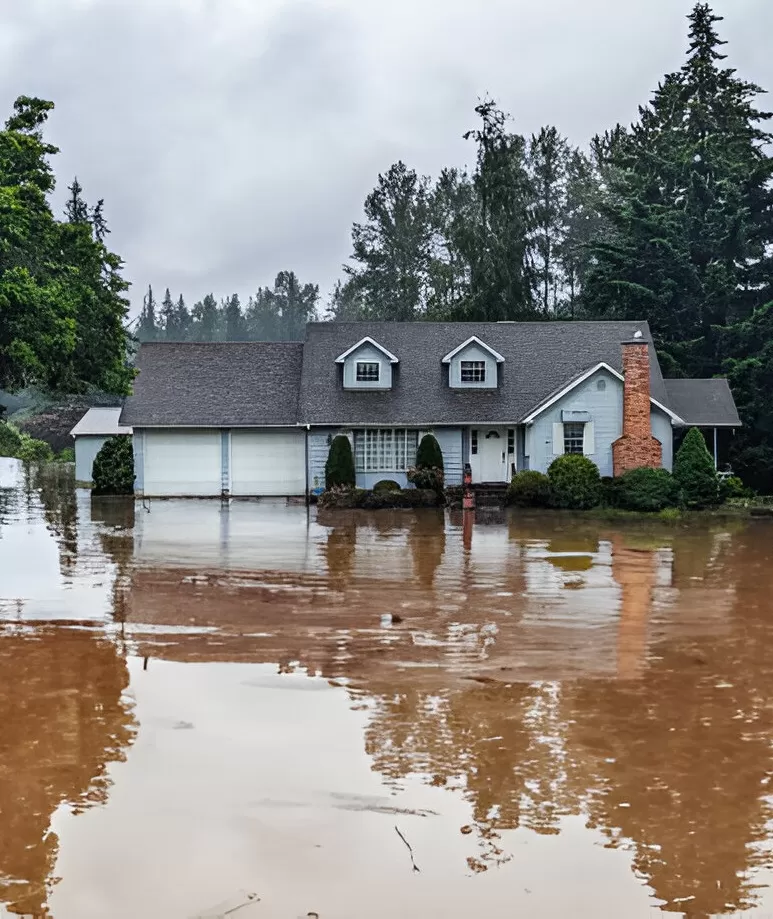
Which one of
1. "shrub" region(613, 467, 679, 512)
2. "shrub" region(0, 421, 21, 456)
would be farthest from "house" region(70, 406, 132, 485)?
"shrub" region(613, 467, 679, 512)

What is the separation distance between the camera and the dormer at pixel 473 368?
123ft

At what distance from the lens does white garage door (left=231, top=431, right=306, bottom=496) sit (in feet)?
A: 123

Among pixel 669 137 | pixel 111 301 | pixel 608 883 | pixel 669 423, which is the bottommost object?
pixel 608 883

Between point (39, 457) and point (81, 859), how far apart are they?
69.0 metres

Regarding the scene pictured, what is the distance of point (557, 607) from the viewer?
1438 cm

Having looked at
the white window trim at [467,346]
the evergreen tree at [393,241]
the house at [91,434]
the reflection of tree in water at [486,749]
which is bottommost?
the reflection of tree in water at [486,749]

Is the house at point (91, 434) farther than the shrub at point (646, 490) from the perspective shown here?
Yes

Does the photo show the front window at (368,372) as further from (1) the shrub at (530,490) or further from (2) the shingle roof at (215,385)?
(1) the shrub at (530,490)

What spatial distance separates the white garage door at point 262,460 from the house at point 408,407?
0.05 m

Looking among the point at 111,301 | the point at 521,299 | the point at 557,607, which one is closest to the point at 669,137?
the point at 521,299

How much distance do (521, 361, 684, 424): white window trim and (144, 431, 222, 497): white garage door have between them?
10840 mm

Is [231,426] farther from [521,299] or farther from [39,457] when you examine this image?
[39,457]

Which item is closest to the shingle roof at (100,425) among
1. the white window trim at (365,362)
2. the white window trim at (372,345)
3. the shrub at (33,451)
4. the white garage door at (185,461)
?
the white garage door at (185,461)

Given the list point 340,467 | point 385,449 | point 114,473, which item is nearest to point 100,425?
point 114,473
